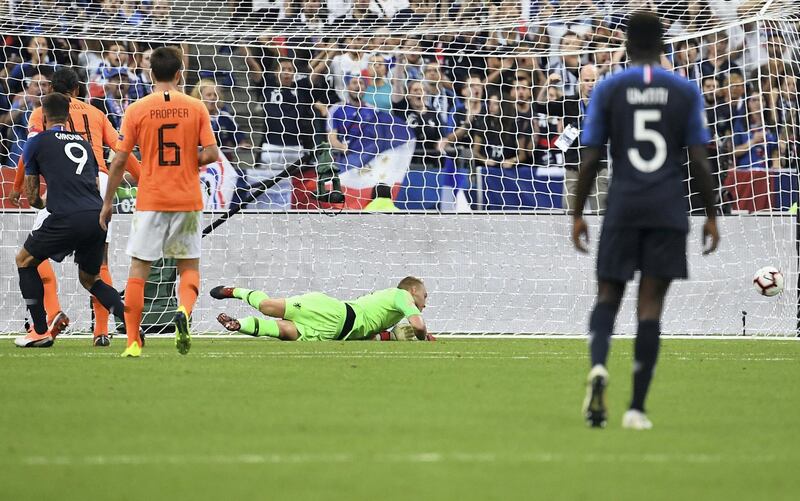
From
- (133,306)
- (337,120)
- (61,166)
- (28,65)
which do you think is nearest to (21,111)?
(28,65)

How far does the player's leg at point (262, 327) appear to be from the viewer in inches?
459

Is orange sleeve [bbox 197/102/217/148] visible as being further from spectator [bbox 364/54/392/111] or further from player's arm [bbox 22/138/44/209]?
spectator [bbox 364/54/392/111]

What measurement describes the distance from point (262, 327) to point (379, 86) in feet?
16.9

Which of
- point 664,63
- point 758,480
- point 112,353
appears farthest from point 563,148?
point 758,480

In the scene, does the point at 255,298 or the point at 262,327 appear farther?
the point at 255,298

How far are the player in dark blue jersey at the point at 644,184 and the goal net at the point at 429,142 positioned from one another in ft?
25.1

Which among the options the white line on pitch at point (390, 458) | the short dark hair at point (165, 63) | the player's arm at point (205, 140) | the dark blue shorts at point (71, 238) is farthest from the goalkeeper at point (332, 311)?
the white line on pitch at point (390, 458)

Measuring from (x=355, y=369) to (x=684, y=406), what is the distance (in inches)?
106

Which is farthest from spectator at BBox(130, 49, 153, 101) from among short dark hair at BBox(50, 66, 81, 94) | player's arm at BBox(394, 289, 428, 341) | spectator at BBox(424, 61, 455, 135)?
player's arm at BBox(394, 289, 428, 341)

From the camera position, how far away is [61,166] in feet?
34.6

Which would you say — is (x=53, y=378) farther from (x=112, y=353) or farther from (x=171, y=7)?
(x=171, y=7)

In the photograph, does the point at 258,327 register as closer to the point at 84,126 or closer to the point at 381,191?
the point at 84,126

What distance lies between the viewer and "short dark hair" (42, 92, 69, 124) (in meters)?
10.4

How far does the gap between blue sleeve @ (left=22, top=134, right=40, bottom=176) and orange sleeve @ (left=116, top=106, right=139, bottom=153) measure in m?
1.45
